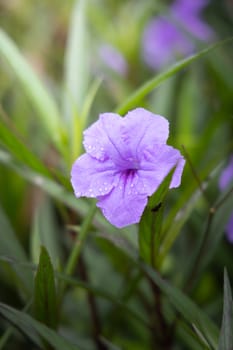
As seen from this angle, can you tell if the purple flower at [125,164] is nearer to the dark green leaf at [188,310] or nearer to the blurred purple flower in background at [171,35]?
the dark green leaf at [188,310]

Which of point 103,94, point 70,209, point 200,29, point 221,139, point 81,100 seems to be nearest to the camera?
point 70,209

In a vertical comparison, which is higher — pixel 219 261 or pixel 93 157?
pixel 93 157

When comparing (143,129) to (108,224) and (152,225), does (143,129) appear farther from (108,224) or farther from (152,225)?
(108,224)

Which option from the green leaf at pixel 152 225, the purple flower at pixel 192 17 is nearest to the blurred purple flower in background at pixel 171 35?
the purple flower at pixel 192 17

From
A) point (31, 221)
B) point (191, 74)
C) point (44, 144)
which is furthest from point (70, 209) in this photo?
point (191, 74)

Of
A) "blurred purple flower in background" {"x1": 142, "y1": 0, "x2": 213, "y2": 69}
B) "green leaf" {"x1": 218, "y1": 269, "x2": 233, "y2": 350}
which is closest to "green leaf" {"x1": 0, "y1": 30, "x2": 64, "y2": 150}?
"green leaf" {"x1": 218, "y1": 269, "x2": 233, "y2": 350}

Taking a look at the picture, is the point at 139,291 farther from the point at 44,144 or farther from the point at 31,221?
the point at 44,144

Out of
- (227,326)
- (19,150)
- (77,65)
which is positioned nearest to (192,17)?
(77,65)
